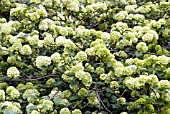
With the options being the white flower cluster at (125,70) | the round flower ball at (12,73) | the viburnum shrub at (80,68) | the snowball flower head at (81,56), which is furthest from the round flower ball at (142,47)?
the round flower ball at (12,73)

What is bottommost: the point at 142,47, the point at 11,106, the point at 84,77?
the point at 11,106

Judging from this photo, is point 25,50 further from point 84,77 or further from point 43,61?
point 84,77

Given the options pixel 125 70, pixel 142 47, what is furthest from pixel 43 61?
pixel 142 47

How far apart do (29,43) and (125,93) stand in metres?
0.70

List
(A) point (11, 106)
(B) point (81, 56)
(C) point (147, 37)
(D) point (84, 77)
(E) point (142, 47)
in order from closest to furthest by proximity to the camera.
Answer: (A) point (11, 106) < (D) point (84, 77) < (B) point (81, 56) < (E) point (142, 47) < (C) point (147, 37)

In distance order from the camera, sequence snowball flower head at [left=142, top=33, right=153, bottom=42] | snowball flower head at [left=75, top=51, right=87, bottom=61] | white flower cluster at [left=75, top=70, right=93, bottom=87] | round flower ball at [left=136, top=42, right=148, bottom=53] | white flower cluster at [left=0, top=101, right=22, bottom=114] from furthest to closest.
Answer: snowball flower head at [left=142, top=33, right=153, bottom=42]
round flower ball at [left=136, top=42, right=148, bottom=53]
snowball flower head at [left=75, top=51, right=87, bottom=61]
white flower cluster at [left=75, top=70, right=93, bottom=87]
white flower cluster at [left=0, top=101, right=22, bottom=114]

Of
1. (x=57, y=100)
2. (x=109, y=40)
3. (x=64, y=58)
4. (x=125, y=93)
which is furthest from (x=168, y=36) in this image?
(x=57, y=100)

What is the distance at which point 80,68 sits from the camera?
205 centimetres

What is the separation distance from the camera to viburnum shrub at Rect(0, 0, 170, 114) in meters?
1.98

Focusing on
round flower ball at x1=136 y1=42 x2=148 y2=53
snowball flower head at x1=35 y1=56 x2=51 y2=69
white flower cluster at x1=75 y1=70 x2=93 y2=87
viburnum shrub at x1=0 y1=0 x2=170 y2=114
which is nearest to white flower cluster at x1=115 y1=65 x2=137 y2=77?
viburnum shrub at x1=0 y1=0 x2=170 y2=114

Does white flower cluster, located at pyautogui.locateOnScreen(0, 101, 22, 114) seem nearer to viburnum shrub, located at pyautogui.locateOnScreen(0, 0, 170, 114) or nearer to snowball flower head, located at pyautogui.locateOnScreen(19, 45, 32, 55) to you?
viburnum shrub, located at pyautogui.locateOnScreen(0, 0, 170, 114)

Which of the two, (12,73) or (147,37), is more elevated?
(147,37)

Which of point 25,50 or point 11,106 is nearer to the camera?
point 11,106

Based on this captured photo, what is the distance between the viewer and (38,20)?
2.54m
